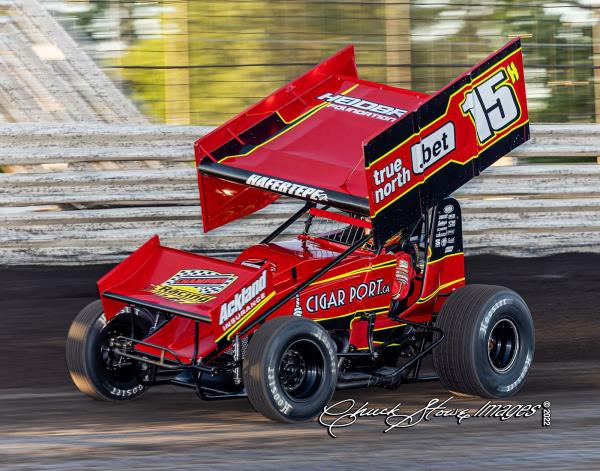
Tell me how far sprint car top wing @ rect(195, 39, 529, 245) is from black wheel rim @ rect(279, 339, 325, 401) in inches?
30.0

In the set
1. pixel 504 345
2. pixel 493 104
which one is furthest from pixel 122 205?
pixel 504 345

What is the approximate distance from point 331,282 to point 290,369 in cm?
68

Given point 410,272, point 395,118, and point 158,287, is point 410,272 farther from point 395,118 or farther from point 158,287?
point 158,287

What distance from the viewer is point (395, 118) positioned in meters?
8.05

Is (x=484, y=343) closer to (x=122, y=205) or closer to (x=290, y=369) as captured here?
(x=290, y=369)

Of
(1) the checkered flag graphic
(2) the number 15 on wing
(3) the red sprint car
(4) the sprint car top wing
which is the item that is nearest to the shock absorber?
(3) the red sprint car

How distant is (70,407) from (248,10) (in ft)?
20.0

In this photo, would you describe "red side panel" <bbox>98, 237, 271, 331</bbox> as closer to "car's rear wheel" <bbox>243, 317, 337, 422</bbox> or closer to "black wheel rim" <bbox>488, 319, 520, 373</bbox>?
"car's rear wheel" <bbox>243, 317, 337, 422</bbox>

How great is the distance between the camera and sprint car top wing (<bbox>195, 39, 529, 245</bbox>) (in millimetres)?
7320

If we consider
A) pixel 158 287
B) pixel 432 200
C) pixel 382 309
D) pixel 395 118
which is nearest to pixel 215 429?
pixel 158 287

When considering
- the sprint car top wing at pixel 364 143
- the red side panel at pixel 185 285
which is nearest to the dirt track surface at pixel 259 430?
the red side panel at pixel 185 285

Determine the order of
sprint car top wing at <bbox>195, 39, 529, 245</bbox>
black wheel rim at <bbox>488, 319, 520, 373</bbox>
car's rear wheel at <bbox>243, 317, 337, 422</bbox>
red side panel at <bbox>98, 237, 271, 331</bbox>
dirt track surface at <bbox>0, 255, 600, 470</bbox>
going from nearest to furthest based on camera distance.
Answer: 1. dirt track surface at <bbox>0, 255, 600, 470</bbox>
2. car's rear wheel at <bbox>243, 317, 337, 422</bbox>
3. red side panel at <bbox>98, 237, 271, 331</bbox>
4. sprint car top wing at <bbox>195, 39, 529, 245</bbox>
5. black wheel rim at <bbox>488, 319, 520, 373</bbox>

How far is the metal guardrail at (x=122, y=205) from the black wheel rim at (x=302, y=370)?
5.11 meters

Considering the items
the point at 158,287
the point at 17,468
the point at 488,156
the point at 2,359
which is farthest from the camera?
the point at 2,359
